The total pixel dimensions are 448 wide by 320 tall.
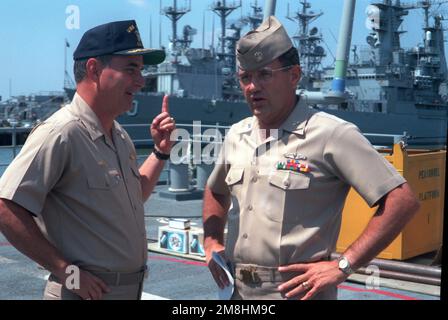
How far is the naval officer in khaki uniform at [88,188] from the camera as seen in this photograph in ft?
6.06

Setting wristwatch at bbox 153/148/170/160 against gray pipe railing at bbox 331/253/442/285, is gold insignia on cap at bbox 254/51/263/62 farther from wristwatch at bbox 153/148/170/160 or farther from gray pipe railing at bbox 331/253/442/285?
gray pipe railing at bbox 331/253/442/285

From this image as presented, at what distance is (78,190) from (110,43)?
1.73ft

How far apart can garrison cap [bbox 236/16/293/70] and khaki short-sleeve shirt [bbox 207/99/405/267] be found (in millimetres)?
203

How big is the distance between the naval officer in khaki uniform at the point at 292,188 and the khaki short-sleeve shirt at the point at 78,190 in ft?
1.30

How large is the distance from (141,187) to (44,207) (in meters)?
0.46

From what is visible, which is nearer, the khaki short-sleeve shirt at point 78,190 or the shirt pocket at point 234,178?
the khaki short-sleeve shirt at point 78,190

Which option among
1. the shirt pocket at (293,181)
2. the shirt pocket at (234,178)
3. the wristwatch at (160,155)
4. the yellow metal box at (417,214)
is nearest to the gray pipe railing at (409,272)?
the yellow metal box at (417,214)

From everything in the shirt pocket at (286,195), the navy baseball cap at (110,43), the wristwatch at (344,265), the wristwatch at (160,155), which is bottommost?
the wristwatch at (344,265)

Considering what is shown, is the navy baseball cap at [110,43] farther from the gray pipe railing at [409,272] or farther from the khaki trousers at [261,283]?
the gray pipe railing at [409,272]

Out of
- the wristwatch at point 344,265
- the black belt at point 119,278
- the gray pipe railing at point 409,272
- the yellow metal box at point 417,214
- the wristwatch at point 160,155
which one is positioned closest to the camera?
the wristwatch at point 344,265

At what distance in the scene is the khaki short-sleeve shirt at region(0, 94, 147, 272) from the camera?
6.06 feet

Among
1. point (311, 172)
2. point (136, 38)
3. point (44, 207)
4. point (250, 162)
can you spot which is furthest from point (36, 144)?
point (311, 172)

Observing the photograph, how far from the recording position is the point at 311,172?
1.88 m

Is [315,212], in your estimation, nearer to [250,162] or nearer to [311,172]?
[311,172]
